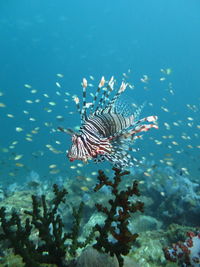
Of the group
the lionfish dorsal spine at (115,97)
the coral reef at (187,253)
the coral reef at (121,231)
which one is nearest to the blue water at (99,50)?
the lionfish dorsal spine at (115,97)

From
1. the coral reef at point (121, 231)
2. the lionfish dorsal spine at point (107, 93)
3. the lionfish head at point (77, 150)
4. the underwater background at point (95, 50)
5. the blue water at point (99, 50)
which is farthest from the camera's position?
the blue water at point (99, 50)

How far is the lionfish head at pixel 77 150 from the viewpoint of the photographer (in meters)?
3.26

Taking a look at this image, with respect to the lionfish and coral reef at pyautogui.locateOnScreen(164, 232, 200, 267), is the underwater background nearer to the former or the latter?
the lionfish

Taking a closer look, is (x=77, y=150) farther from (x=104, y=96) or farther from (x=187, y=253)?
(x=187, y=253)

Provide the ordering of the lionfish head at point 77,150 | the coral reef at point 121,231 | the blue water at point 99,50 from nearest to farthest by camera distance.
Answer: the coral reef at point 121,231 < the lionfish head at point 77,150 < the blue water at point 99,50

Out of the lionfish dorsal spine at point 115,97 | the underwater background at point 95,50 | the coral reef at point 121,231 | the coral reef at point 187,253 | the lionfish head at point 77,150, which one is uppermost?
the underwater background at point 95,50

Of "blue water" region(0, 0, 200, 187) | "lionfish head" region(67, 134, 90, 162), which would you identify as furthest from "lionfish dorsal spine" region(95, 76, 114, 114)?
"blue water" region(0, 0, 200, 187)

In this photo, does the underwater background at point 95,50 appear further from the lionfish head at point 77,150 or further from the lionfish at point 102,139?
the lionfish head at point 77,150

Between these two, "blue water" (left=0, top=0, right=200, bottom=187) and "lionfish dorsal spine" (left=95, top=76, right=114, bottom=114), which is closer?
"lionfish dorsal spine" (left=95, top=76, right=114, bottom=114)

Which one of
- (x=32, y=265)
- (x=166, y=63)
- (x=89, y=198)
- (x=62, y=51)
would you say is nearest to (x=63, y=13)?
(x=62, y=51)

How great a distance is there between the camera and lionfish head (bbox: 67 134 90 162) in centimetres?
326

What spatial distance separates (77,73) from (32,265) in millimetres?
80162

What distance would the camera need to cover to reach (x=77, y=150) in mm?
3273

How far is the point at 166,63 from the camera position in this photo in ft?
247
